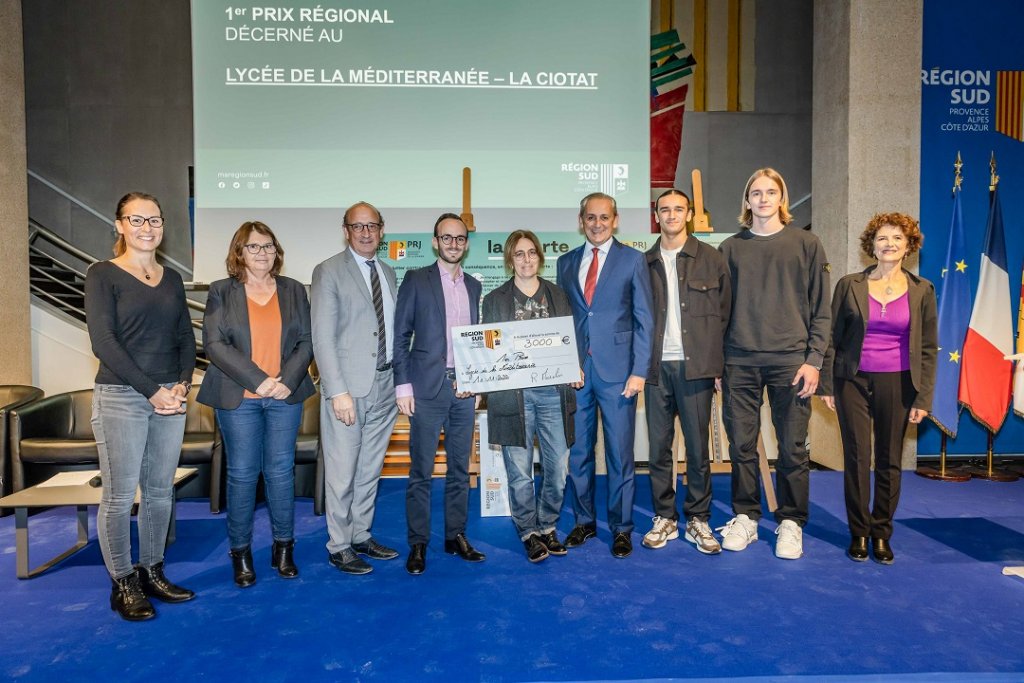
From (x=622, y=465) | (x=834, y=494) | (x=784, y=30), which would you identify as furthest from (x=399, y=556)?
(x=784, y=30)

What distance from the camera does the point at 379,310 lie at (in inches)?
116

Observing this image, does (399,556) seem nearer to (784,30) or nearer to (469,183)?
(469,183)

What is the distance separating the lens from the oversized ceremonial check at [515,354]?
2908mm

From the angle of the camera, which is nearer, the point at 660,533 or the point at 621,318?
the point at 621,318

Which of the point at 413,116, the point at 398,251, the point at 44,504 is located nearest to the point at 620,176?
the point at 413,116

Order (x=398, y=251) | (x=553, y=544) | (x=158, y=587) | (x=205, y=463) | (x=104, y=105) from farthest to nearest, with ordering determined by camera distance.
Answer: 1. (x=104, y=105)
2. (x=398, y=251)
3. (x=205, y=463)
4. (x=553, y=544)
5. (x=158, y=587)

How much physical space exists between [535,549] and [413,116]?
120 inches

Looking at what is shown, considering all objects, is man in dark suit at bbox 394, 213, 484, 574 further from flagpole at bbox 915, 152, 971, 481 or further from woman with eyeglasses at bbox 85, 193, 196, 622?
flagpole at bbox 915, 152, 971, 481

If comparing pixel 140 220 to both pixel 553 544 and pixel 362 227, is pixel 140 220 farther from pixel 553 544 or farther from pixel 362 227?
pixel 553 544

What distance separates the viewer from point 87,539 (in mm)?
3377

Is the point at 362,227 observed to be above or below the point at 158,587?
above

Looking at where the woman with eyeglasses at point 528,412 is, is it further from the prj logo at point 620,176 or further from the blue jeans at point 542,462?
the prj logo at point 620,176

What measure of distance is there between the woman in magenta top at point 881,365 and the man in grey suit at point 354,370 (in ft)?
7.15

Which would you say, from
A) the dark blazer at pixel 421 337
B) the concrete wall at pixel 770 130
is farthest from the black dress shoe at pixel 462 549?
the concrete wall at pixel 770 130
